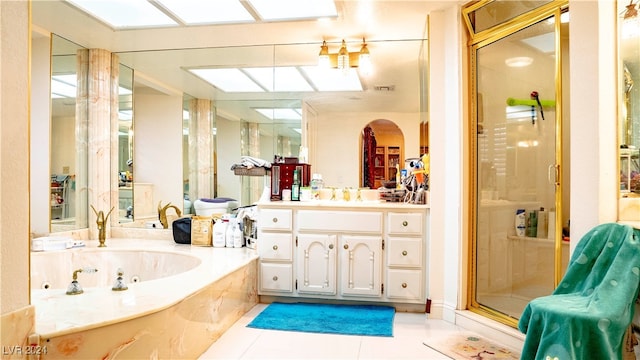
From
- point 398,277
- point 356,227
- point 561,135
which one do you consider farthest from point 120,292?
point 561,135

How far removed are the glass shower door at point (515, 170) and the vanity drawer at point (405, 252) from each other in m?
0.41

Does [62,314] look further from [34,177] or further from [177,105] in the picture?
[177,105]

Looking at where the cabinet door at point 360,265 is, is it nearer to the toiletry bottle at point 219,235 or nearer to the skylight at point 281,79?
the toiletry bottle at point 219,235

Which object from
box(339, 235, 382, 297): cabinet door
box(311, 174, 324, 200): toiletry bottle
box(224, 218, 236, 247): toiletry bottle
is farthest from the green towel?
box(224, 218, 236, 247): toiletry bottle

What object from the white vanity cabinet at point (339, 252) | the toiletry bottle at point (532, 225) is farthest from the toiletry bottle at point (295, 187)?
the toiletry bottle at point (532, 225)

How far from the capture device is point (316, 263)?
10.4 feet

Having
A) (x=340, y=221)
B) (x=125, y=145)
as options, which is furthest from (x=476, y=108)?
(x=125, y=145)

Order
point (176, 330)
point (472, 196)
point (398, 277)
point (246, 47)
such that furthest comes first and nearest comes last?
point (246, 47) → point (398, 277) → point (472, 196) → point (176, 330)

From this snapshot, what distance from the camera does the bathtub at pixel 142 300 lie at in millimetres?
1614

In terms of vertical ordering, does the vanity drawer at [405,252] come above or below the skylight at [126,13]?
below

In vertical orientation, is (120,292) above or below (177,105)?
below

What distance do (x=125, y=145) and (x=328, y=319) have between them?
2.62 metres

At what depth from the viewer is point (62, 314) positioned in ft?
5.53

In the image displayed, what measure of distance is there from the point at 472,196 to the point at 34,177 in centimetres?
350
